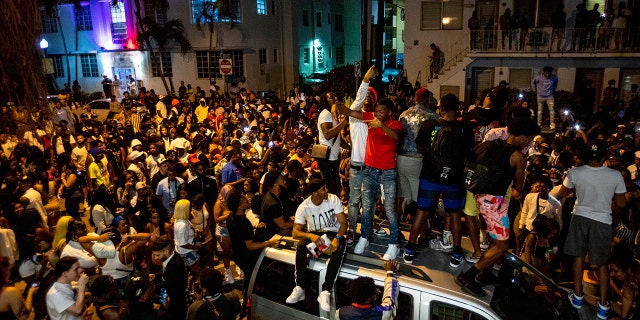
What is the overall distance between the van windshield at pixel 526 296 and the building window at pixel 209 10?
2475 centimetres

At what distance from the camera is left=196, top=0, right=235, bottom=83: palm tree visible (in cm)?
2627

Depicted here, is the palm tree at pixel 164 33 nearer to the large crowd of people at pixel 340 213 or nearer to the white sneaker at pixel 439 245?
the large crowd of people at pixel 340 213

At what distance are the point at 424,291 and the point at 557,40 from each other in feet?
57.2

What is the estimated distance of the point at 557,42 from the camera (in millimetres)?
18375

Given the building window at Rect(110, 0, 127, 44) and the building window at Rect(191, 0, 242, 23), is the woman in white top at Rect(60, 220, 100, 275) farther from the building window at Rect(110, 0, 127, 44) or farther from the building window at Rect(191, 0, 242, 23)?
the building window at Rect(110, 0, 127, 44)

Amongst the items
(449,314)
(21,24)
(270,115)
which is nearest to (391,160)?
(449,314)

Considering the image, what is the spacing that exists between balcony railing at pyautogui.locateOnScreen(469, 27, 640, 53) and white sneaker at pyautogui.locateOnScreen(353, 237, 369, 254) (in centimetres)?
1622

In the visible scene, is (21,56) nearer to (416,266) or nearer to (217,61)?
(416,266)

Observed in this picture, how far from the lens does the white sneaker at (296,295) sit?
15.3 feet

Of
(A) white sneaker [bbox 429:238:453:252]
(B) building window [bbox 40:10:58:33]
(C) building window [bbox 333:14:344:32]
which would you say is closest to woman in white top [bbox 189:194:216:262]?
(A) white sneaker [bbox 429:238:453:252]

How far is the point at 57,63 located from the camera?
3278cm

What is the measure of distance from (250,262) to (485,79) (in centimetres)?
1724

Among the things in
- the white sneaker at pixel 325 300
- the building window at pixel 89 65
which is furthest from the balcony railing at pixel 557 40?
the building window at pixel 89 65

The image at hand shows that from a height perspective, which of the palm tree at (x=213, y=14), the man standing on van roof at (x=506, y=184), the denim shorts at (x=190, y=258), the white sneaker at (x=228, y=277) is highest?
the palm tree at (x=213, y=14)
